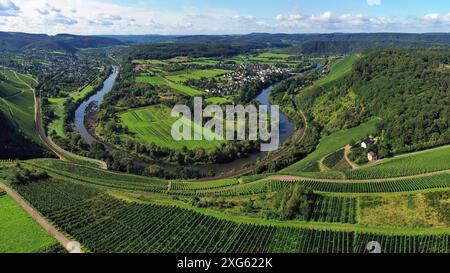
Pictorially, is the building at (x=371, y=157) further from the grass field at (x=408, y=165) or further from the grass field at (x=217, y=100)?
the grass field at (x=217, y=100)

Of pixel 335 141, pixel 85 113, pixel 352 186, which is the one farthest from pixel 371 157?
pixel 85 113

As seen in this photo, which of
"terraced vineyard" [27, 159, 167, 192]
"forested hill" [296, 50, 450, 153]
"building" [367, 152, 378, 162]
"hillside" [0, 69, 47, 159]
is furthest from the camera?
"hillside" [0, 69, 47, 159]

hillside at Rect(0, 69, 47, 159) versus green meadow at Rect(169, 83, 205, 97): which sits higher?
green meadow at Rect(169, 83, 205, 97)

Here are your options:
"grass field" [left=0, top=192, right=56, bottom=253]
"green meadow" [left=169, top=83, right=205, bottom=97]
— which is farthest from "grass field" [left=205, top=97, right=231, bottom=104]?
"grass field" [left=0, top=192, right=56, bottom=253]

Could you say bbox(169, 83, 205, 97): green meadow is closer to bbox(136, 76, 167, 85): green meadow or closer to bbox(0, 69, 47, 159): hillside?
bbox(136, 76, 167, 85): green meadow

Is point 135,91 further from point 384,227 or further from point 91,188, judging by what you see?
point 384,227

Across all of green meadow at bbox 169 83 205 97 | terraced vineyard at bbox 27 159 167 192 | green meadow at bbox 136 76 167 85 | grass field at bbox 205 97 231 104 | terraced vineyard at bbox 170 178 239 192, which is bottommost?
terraced vineyard at bbox 170 178 239 192

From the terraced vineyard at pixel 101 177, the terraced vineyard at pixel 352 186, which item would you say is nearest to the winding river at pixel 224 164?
the terraced vineyard at pixel 101 177

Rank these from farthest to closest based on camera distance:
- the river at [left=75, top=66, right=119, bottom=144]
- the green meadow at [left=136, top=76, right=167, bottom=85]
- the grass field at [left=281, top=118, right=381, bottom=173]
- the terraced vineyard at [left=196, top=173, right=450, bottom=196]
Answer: the green meadow at [left=136, top=76, right=167, bottom=85], the river at [left=75, top=66, right=119, bottom=144], the grass field at [left=281, top=118, right=381, bottom=173], the terraced vineyard at [left=196, top=173, right=450, bottom=196]
